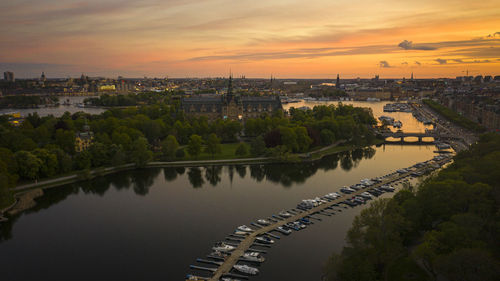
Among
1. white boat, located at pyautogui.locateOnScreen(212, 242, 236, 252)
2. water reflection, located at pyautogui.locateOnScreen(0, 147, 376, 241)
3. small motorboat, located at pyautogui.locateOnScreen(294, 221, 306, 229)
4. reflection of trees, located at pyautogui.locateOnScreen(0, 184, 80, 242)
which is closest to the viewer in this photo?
white boat, located at pyautogui.locateOnScreen(212, 242, 236, 252)

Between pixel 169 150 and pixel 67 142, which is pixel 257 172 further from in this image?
pixel 67 142

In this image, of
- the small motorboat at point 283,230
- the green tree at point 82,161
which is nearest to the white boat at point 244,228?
the small motorboat at point 283,230

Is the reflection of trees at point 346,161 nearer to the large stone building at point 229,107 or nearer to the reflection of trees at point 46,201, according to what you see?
the large stone building at point 229,107

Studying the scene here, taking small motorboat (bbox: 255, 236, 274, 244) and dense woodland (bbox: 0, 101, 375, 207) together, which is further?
dense woodland (bbox: 0, 101, 375, 207)

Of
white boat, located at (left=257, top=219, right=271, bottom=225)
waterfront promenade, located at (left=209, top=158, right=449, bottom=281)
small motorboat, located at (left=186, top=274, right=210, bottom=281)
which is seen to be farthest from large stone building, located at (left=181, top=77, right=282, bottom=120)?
small motorboat, located at (left=186, top=274, right=210, bottom=281)

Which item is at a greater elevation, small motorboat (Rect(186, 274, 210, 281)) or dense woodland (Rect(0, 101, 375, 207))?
dense woodland (Rect(0, 101, 375, 207))

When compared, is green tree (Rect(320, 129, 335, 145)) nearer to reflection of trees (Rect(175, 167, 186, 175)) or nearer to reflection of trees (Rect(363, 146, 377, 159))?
Result: reflection of trees (Rect(363, 146, 377, 159))

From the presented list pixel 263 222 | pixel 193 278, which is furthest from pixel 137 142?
pixel 193 278
